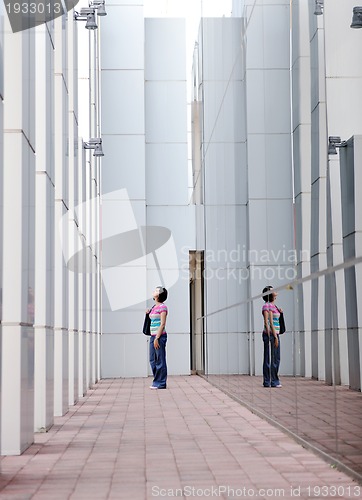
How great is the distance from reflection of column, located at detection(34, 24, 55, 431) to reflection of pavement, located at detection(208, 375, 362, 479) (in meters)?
2.36

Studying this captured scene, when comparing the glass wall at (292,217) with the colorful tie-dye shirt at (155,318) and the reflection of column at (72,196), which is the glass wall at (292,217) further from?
the reflection of column at (72,196)

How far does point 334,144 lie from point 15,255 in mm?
2719

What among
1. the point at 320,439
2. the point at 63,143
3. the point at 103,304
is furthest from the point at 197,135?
the point at 320,439

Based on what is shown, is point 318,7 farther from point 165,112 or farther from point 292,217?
point 165,112

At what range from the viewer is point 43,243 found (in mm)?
9805

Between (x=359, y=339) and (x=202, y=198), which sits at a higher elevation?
(x=202, y=198)

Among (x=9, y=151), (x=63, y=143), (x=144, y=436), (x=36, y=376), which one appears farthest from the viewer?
(x=63, y=143)

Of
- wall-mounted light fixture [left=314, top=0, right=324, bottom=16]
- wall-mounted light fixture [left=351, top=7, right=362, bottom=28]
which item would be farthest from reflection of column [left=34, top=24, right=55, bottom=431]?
wall-mounted light fixture [left=351, top=7, right=362, bottom=28]

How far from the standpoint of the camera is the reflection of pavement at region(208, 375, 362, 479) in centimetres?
601

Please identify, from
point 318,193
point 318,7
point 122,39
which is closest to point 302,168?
point 318,193

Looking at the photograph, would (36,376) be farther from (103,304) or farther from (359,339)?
(103,304)

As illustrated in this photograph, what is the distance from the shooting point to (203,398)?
14.5m

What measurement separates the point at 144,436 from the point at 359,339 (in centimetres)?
351

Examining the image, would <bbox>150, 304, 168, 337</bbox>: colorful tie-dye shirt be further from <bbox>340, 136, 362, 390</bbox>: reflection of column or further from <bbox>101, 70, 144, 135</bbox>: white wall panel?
<bbox>340, 136, 362, 390</bbox>: reflection of column
